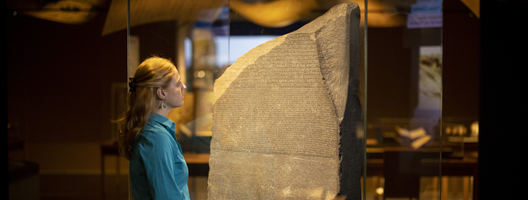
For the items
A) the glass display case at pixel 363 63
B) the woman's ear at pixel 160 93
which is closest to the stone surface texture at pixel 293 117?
the glass display case at pixel 363 63

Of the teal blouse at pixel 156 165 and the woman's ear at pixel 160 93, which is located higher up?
the woman's ear at pixel 160 93

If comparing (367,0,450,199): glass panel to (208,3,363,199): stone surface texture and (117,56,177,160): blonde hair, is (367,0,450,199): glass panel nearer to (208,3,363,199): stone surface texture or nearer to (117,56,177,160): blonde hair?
(208,3,363,199): stone surface texture

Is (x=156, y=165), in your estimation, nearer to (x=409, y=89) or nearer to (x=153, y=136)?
(x=153, y=136)

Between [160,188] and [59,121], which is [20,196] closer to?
[59,121]

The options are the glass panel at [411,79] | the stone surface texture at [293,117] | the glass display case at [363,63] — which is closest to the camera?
the stone surface texture at [293,117]

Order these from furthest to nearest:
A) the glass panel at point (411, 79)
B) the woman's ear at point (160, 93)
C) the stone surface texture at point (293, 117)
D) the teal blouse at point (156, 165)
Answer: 1. the glass panel at point (411, 79)
2. the stone surface texture at point (293, 117)
3. the woman's ear at point (160, 93)
4. the teal blouse at point (156, 165)

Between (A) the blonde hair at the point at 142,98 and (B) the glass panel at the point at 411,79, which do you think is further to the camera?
(B) the glass panel at the point at 411,79

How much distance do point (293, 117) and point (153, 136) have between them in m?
0.59

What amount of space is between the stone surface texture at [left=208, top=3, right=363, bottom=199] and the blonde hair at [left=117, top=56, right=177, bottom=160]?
44 centimetres

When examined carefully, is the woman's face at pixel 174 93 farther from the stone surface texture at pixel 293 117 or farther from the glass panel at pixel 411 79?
the glass panel at pixel 411 79

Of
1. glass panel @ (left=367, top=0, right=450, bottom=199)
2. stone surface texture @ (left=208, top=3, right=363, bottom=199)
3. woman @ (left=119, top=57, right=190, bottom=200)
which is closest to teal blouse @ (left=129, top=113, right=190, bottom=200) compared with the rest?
woman @ (left=119, top=57, right=190, bottom=200)

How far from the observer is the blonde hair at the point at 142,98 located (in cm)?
101

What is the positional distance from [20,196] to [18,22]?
1.12 meters

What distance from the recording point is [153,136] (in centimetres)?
96
